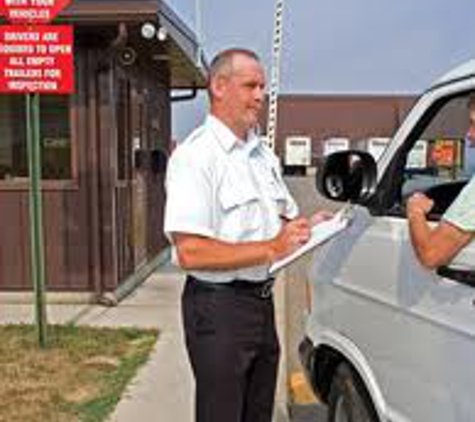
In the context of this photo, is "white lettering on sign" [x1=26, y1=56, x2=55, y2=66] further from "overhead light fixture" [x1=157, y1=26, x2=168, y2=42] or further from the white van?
the white van

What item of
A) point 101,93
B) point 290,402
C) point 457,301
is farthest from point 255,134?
point 101,93

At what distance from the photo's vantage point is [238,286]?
10.1ft

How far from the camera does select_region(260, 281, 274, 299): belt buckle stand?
10.4 ft

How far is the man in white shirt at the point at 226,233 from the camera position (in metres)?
2.93

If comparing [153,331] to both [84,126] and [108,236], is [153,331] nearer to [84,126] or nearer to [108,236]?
[108,236]

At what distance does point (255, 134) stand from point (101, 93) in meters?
5.38

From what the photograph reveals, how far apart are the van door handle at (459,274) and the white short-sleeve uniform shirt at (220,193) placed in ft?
2.17

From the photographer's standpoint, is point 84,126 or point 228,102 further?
point 84,126

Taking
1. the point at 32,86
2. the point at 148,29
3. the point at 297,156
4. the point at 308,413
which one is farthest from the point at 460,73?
the point at 297,156

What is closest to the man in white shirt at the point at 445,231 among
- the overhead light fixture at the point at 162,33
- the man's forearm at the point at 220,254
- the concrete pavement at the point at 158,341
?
the man's forearm at the point at 220,254

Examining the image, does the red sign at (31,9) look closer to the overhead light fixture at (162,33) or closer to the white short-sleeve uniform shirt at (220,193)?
the overhead light fixture at (162,33)

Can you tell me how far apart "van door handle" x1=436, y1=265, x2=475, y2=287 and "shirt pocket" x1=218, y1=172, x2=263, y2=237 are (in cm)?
70

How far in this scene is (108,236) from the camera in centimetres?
846

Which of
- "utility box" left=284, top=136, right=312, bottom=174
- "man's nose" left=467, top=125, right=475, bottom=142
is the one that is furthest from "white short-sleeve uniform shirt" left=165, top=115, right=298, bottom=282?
"utility box" left=284, top=136, right=312, bottom=174
